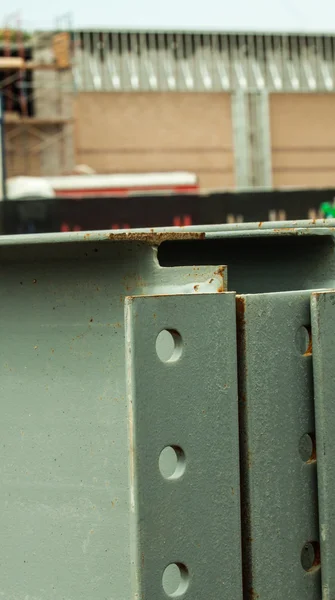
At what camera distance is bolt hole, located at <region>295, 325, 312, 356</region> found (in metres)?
1.76

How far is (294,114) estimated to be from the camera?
43062mm

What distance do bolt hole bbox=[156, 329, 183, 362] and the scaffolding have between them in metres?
37.5

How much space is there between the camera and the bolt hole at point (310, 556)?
176 centimetres

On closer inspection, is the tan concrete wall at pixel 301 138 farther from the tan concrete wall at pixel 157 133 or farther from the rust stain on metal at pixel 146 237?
the rust stain on metal at pixel 146 237

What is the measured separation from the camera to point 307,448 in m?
1.78

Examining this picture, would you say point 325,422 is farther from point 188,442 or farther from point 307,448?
point 188,442

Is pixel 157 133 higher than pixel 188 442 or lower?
higher

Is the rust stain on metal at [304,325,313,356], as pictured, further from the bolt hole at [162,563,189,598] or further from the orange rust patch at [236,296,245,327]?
the bolt hole at [162,563,189,598]

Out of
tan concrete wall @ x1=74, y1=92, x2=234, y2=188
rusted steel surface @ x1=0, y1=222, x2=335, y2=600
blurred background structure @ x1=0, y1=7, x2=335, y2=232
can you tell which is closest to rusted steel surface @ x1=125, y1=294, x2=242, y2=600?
rusted steel surface @ x1=0, y1=222, x2=335, y2=600

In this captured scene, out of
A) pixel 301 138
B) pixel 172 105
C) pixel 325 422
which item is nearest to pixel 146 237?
pixel 325 422

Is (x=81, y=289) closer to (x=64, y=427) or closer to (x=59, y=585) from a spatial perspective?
(x=64, y=427)

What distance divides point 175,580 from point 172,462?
0.18m

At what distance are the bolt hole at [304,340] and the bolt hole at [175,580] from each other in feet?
1.29

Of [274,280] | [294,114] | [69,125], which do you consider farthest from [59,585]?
[294,114]
